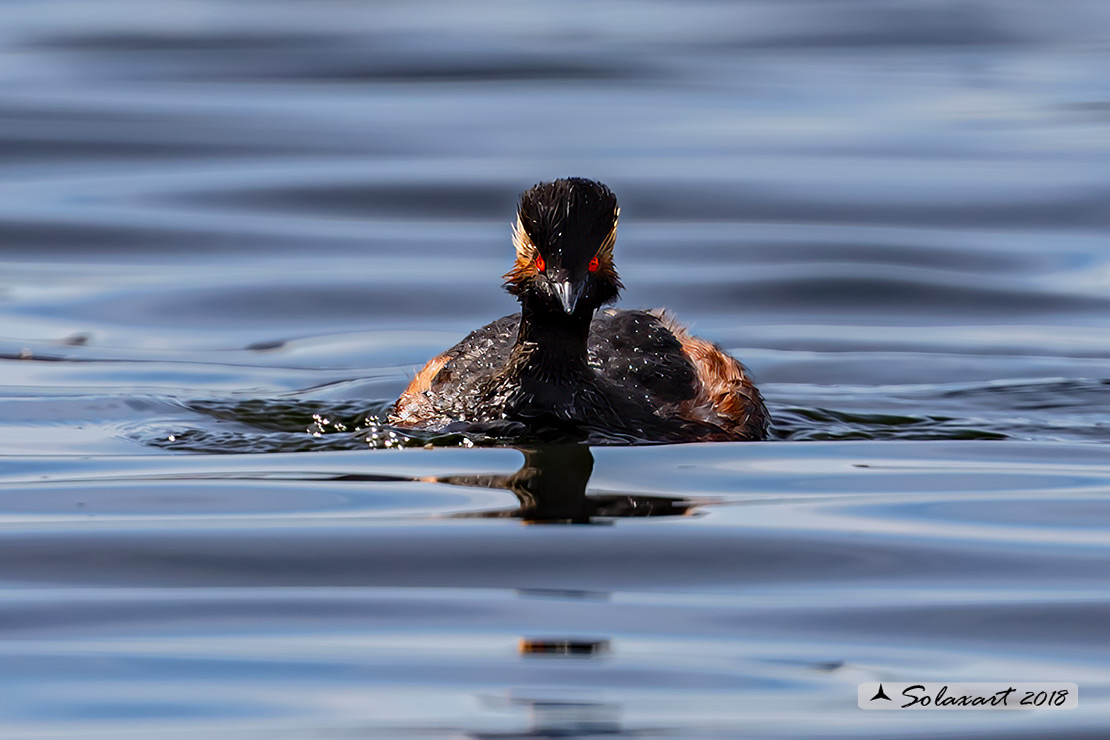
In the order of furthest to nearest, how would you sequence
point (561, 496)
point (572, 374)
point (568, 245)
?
point (572, 374) < point (568, 245) < point (561, 496)

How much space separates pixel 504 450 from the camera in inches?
371

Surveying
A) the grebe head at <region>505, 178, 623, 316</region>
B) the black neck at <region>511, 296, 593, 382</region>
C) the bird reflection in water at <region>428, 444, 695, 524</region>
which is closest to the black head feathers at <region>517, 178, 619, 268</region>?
the grebe head at <region>505, 178, 623, 316</region>

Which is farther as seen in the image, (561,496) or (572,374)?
(572,374)

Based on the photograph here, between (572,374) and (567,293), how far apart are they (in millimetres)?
515

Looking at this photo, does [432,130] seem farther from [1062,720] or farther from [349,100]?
[1062,720]

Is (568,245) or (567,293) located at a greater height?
(568,245)

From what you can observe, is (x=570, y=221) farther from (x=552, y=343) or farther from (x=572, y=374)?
(x=572, y=374)

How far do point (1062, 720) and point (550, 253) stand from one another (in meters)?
4.34

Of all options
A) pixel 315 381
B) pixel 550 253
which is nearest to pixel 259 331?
pixel 315 381

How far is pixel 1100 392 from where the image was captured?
11125 mm

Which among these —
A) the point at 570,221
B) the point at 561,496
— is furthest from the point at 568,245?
the point at 561,496

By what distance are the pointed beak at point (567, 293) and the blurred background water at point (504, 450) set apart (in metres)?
0.69

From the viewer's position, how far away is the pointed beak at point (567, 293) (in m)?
9.39

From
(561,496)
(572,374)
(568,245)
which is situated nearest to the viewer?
(561,496)
